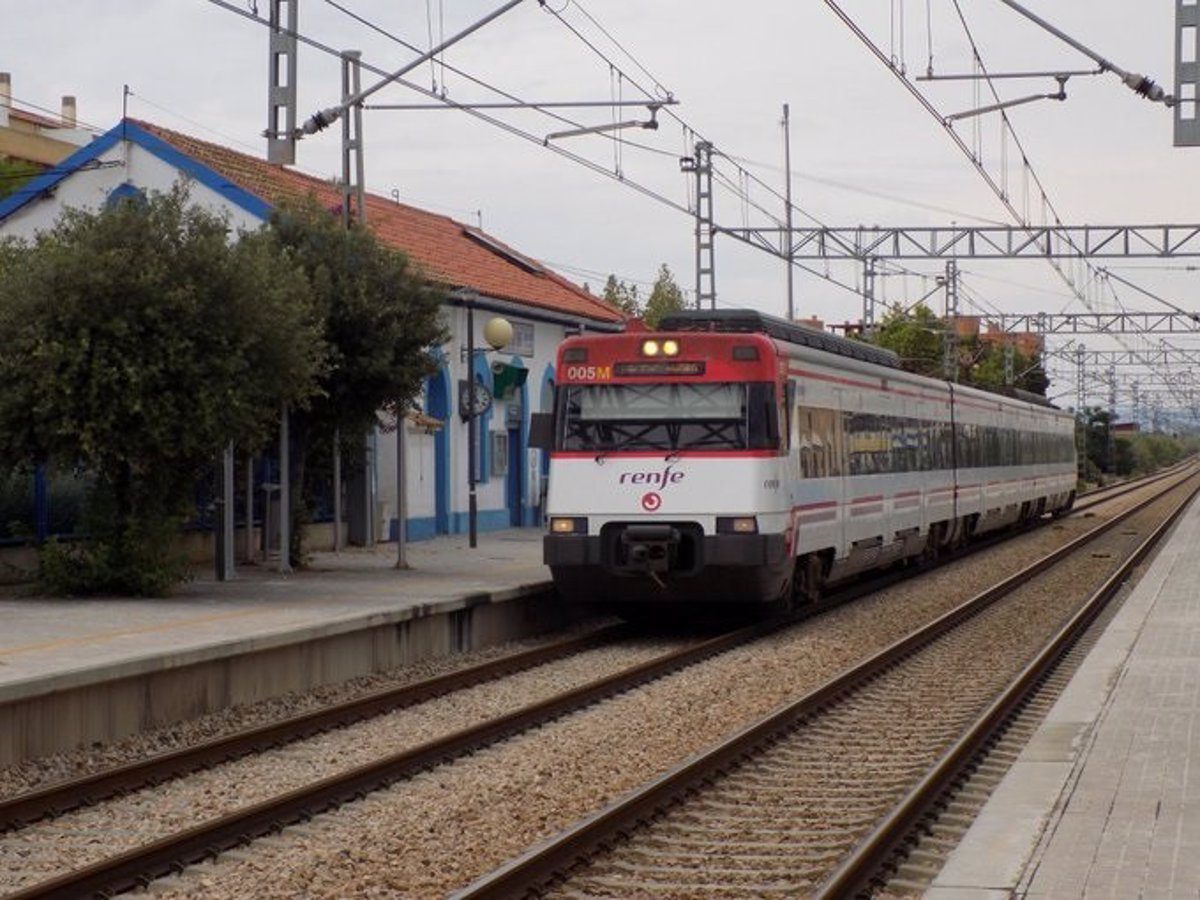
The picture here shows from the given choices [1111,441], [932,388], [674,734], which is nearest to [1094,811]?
[674,734]

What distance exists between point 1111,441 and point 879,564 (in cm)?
8427

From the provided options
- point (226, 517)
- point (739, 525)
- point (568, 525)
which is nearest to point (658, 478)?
point (739, 525)

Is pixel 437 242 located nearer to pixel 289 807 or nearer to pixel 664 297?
pixel 289 807

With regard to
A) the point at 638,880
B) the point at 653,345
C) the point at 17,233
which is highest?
the point at 17,233

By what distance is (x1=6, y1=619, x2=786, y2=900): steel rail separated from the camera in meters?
8.52

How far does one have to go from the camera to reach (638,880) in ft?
29.1

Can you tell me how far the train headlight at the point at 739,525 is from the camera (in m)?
18.6

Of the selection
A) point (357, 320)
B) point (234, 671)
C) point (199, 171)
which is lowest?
point (234, 671)

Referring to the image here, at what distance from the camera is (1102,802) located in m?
9.65

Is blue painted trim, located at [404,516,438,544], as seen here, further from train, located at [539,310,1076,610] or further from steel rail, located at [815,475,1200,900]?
steel rail, located at [815,475,1200,900]

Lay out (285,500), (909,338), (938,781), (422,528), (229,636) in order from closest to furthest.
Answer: (938,781) → (229,636) → (285,500) → (422,528) → (909,338)

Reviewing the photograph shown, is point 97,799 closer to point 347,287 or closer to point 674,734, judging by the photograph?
point 674,734

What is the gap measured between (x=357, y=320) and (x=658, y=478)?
612 centimetres

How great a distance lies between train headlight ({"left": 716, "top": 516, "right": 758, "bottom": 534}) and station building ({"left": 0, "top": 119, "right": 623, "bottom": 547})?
7.21 m
